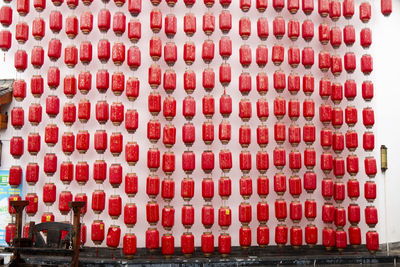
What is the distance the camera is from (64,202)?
664 centimetres

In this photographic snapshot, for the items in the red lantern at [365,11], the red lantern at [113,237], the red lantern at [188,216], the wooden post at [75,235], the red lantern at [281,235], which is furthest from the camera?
the red lantern at [365,11]

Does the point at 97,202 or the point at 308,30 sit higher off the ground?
the point at 308,30

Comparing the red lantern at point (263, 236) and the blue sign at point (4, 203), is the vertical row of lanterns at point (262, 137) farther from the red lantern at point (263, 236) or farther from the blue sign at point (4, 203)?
the blue sign at point (4, 203)

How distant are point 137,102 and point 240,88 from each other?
5.57ft

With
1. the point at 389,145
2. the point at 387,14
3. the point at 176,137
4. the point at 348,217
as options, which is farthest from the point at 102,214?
the point at 387,14

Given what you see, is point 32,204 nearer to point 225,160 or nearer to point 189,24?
point 225,160

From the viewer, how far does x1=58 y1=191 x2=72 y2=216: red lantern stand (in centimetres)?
662

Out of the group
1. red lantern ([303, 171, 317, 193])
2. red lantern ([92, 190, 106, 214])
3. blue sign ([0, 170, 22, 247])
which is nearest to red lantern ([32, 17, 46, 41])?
blue sign ([0, 170, 22, 247])

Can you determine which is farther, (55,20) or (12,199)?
(55,20)

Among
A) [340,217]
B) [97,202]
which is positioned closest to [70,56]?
[97,202]

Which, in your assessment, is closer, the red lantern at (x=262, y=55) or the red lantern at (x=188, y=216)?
the red lantern at (x=188, y=216)

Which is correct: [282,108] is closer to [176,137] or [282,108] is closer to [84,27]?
[176,137]

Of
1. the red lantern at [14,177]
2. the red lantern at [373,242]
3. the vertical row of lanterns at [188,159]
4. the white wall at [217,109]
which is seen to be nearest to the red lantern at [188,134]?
the vertical row of lanterns at [188,159]

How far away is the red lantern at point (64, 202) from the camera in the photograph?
6617mm
